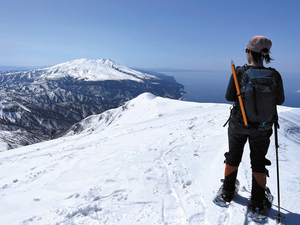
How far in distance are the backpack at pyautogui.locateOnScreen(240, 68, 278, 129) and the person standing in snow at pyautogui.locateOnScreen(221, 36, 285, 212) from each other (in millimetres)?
23

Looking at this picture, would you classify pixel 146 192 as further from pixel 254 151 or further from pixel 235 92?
pixel 235 92

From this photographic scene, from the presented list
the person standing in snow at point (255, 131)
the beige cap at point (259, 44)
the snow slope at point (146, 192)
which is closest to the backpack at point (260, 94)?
the person standing in snow at point (255, 131)

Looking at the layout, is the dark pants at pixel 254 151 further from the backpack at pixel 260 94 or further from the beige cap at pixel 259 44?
the beige cap at pixel 259 44

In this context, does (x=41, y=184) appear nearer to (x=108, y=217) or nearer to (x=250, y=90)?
(x=108, y=217)

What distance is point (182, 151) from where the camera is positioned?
29.7 feet

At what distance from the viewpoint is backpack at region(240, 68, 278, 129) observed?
11.0 ft

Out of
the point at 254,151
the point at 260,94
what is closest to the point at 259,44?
the point at 260,94

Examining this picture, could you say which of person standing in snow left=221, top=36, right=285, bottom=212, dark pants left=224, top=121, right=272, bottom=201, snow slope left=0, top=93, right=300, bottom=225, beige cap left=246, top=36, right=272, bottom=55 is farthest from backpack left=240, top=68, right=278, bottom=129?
snow slope left=0, top=93, right=300, bottom=225

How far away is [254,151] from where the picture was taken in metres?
3.74

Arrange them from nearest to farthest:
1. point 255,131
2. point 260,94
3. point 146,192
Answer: point 260,94, point 255,131, point 146,192

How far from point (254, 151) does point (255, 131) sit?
20.1 inches

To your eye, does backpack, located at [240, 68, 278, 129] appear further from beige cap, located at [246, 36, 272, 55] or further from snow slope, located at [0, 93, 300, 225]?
snow slope, located at [0, 93, 300, 225]

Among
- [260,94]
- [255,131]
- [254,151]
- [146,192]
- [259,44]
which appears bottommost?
[146,192]

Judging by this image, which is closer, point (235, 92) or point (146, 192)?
point (235, 92)
